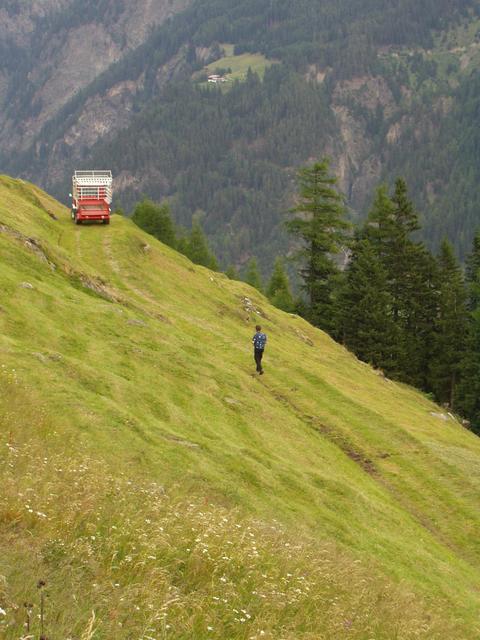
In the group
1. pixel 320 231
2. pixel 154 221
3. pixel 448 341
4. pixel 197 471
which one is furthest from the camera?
pixel 154 221

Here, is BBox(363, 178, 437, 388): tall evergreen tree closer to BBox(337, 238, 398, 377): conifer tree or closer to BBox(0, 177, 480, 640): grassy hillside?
BBox(337, 238, 398, 377): conifer tree

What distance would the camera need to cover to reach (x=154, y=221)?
114m

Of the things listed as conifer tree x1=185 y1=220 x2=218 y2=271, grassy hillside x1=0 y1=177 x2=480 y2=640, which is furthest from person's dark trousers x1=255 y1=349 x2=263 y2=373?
conifer tree x1=185 y1=220 x2=218 y2=271

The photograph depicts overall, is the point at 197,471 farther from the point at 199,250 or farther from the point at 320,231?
the point at 199,250

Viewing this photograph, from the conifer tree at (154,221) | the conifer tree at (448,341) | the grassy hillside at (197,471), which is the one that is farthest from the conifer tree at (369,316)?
the conifer tree at (154,221)

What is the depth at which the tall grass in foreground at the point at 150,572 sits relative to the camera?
31.3ft

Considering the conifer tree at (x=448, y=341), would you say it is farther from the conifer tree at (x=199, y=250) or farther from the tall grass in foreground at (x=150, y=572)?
the tall grass in foreground at (x=150, y=572)

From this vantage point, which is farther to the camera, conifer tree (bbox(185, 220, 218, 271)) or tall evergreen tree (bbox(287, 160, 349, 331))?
conifer tree (bbox(185, 220, 218, 271))

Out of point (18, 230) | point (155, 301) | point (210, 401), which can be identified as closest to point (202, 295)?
point (155, 301)

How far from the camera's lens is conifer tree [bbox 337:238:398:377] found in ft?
249

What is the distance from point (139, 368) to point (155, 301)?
54.6 ft

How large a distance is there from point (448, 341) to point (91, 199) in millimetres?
44679

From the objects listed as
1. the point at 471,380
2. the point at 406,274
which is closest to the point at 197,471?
the point at 471,380

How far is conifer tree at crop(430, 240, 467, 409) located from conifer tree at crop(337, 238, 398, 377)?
302 inches
